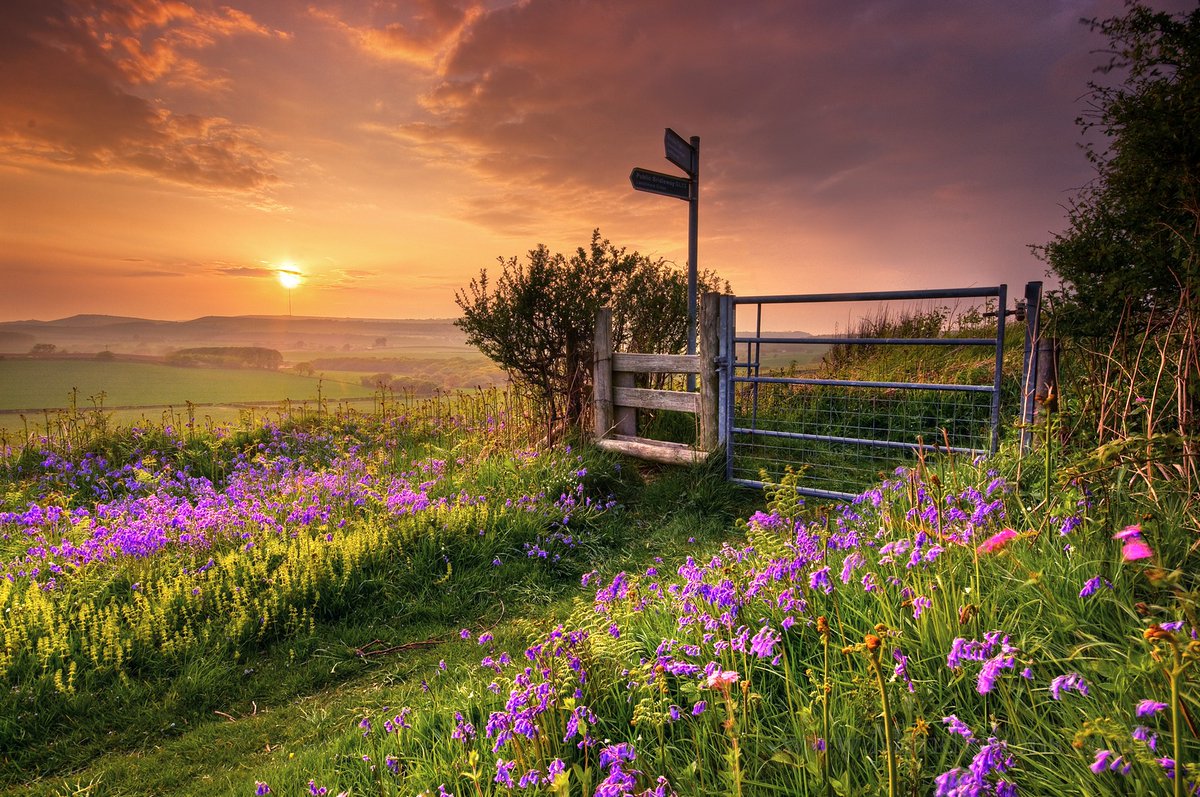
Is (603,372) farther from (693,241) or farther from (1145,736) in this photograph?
(1145,736)

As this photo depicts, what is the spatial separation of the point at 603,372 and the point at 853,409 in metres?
4.08

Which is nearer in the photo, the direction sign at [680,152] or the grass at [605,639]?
the grass at [605,639]

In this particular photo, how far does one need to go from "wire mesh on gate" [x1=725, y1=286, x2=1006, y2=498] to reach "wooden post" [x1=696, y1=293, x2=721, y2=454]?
20 centimetres

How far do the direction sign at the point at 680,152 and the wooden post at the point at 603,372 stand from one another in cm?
219

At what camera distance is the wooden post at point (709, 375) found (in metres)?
7.56

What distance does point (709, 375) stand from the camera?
7656mm

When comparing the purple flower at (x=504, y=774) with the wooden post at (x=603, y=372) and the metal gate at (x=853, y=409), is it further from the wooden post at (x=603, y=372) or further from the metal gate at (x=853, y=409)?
the wooden post at (x=603, y=372)

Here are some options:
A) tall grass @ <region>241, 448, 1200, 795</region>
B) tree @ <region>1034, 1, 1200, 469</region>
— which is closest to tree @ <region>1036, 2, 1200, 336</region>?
tree @ <region>1034, 1, 1200, 469</region>

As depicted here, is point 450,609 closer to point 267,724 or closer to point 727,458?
point 267,724

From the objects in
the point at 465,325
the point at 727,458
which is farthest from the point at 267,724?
the point at 465,325

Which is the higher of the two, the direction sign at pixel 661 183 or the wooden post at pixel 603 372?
the direction sign at pixel 661 183

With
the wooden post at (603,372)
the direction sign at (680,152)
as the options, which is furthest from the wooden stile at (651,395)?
the direction sign at (680,152)

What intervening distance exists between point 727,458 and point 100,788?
240 inches

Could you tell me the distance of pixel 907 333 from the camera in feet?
41.0
